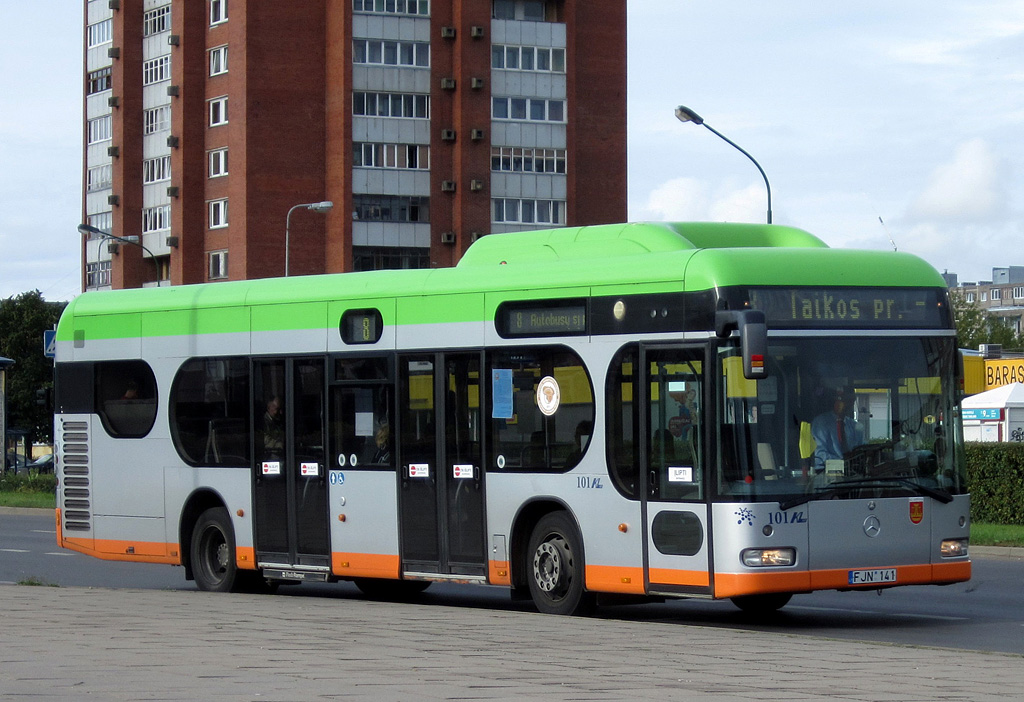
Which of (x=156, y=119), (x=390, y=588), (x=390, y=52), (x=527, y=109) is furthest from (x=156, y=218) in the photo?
(x=390, y=588)

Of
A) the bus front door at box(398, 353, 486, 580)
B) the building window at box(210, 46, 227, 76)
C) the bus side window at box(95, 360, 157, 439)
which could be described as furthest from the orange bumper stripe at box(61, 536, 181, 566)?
the building window at box(210, 46, 227, 76)

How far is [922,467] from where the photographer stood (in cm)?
1382

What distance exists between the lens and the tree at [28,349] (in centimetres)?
8144

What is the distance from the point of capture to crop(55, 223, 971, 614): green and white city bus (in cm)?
1328

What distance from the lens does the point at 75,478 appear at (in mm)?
19156

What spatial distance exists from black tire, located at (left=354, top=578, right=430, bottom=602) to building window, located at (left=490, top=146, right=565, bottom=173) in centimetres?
6346

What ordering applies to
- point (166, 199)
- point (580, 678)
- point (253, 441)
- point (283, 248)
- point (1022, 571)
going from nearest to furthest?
point (580, 678) < point (253, 441) < point (1022, 571) < point (283, 248) < point (166, 199)

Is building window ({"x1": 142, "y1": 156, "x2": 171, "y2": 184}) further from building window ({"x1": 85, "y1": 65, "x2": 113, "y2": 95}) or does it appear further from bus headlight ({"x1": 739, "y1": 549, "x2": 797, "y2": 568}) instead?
bus headlight ({"x1": 739, "y1": 549, "x2": 797, "y2": 568})

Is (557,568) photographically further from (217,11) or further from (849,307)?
(217,11)

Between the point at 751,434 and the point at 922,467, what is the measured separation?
167cm

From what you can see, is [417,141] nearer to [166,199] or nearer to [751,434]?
[166,199]

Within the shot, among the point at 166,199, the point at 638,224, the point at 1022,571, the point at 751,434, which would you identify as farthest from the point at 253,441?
the point at 166,199

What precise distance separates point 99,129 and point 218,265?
14176mm

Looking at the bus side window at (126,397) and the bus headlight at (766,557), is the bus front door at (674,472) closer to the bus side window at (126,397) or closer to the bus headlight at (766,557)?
the bus headlight at (766,557)
